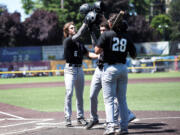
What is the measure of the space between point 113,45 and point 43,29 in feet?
164

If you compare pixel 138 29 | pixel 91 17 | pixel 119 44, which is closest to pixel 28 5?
pixel 138 29

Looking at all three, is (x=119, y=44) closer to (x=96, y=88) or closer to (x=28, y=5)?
(x=96, y=88)

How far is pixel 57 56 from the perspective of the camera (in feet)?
139

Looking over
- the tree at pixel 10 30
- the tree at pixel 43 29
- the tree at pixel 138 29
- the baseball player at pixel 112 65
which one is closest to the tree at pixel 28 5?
the tree at pixel 43 29

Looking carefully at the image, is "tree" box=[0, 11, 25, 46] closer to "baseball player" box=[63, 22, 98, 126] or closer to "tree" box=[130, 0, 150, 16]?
"tree" box=[130, 0, 150, 16]

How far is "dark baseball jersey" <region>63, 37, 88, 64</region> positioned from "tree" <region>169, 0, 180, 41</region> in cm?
6224

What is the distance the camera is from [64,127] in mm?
7488

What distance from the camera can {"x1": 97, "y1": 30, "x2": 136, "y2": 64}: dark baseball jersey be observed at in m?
6.34

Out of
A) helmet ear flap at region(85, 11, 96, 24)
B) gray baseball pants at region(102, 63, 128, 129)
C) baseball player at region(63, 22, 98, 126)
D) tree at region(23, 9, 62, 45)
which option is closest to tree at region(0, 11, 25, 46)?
tree at region(23, 9, 62, 45)

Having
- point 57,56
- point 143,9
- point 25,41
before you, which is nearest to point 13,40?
point 25,41

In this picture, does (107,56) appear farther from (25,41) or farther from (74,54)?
(25,41)

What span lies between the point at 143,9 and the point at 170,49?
26.7 metres

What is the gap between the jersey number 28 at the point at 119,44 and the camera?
6367mm

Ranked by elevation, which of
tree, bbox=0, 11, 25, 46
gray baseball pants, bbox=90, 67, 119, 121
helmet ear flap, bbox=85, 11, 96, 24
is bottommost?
gray baseball pants, bbox=90, 67, 119, 121
